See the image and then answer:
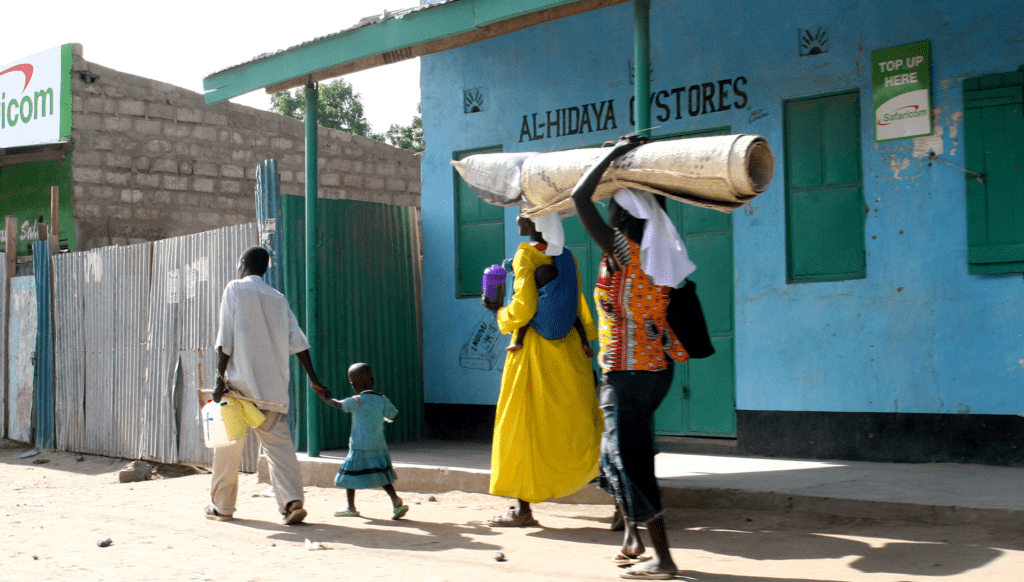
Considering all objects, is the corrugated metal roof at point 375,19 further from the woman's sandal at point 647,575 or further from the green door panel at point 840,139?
the woman's sandal at point 647,575

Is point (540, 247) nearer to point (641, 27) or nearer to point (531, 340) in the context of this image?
point (531, 340)

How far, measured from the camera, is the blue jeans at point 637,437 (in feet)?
13.5

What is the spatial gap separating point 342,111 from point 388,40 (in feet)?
74.2

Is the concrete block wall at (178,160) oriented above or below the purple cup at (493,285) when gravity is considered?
above

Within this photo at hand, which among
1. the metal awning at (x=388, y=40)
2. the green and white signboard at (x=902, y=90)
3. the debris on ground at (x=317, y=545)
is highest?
the metal awning at (x=388, y=40)

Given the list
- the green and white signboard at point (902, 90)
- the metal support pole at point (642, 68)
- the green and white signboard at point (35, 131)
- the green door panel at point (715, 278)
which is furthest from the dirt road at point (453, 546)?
the green and white signboard at point (35, 131)

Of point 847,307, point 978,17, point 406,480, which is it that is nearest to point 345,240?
point 406,480

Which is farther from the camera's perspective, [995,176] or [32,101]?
[32,101]

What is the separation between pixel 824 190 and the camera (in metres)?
6.70

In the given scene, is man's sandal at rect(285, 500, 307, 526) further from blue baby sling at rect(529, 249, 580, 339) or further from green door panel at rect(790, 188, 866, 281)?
green door panel at rect(790, 188, 866, 281)

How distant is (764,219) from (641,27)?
1.91 m

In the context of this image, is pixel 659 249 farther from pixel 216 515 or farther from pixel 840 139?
pixel 216 515

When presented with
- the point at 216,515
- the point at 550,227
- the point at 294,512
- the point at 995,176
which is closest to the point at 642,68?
the point at 550,227

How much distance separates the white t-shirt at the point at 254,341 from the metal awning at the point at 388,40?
2.12 m
